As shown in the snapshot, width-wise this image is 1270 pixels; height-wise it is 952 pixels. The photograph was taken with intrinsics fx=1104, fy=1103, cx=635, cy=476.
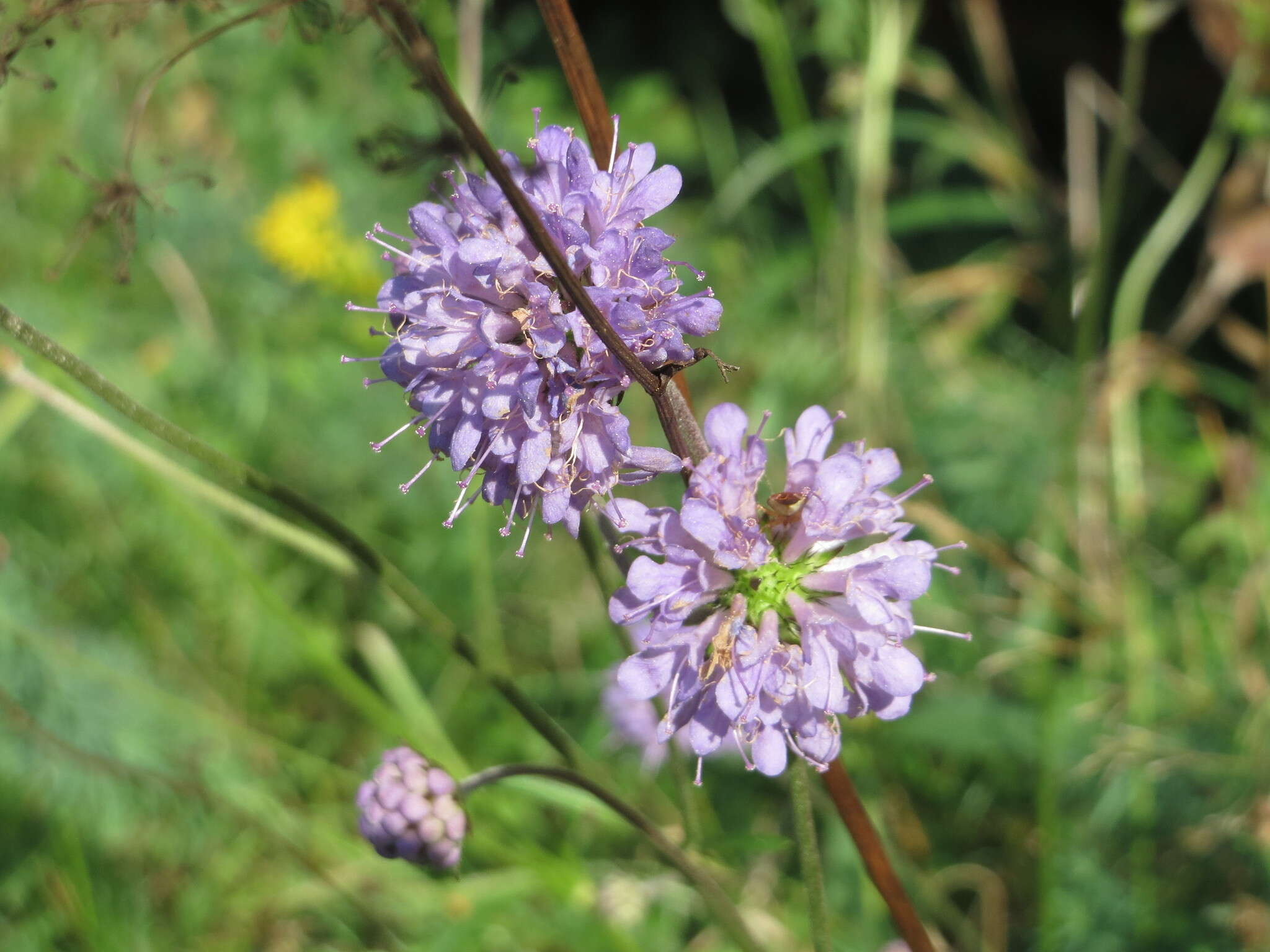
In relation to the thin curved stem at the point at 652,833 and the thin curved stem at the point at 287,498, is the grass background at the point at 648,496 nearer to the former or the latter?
the thin curved stem at the point at 652,833

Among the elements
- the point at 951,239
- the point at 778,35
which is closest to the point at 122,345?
the point at 778,35

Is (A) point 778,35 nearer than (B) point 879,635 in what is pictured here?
No

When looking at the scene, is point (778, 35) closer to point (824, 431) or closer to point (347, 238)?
point (347, 238)

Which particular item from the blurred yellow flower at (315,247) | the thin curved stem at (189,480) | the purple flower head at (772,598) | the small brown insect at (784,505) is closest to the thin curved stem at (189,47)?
the thin curved stem at (189,480)

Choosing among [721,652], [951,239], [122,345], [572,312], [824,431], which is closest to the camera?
[572,312]

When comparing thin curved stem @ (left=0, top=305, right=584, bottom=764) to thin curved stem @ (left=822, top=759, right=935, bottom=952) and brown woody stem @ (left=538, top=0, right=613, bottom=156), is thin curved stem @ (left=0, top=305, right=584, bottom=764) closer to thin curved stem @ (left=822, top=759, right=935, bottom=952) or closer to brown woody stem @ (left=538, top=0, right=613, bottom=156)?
thin curved stem @ (left=822, top=759, right=935, bottom=952)

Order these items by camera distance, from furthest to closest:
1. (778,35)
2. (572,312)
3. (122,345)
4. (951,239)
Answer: (951,239) → (122,345) → (778,35) → (572,312)
